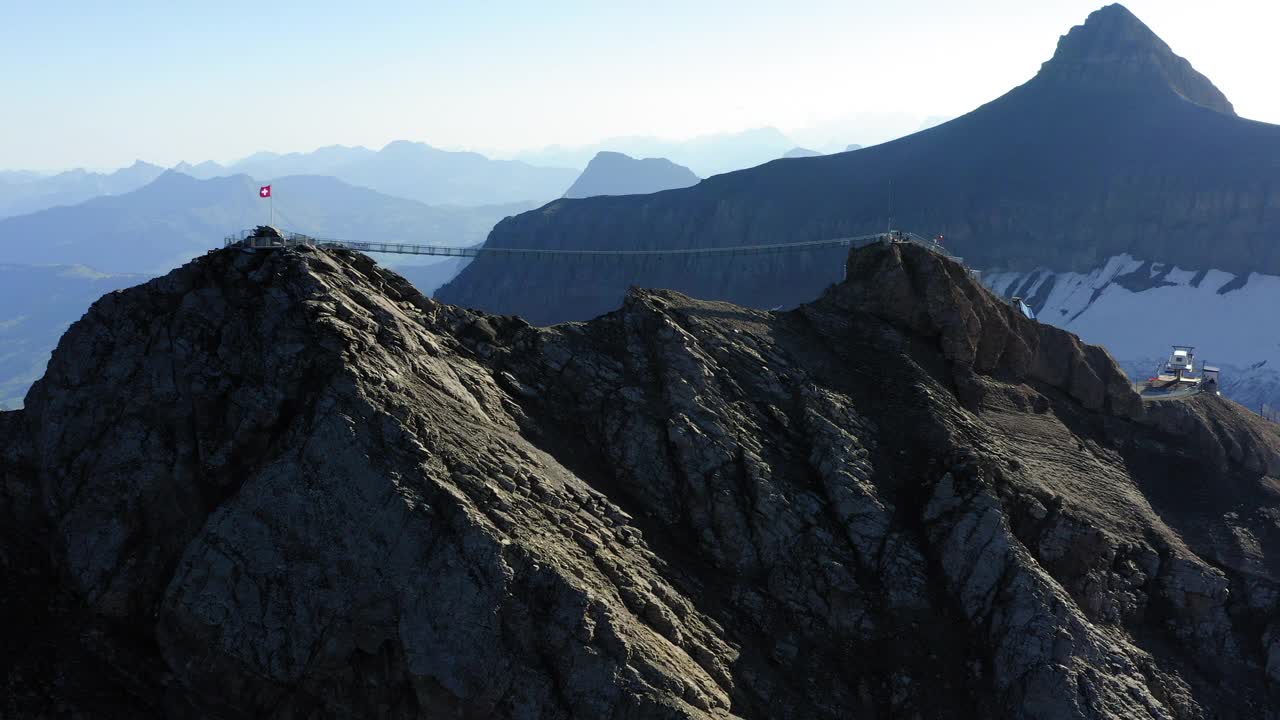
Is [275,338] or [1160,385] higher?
[275,338]

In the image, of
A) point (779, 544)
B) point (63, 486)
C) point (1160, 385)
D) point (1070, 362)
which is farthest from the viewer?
point (1160, 385)

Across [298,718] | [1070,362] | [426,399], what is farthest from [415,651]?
[1070,362]

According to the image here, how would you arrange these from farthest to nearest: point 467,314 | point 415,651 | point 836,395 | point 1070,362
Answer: point 1070,362, point 836,395, point 467,314, point 415,651

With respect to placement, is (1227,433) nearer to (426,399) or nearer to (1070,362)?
(1070,362)

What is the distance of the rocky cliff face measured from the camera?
3006 cm

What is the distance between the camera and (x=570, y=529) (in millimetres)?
33750

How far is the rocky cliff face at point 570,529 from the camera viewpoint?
3006cm

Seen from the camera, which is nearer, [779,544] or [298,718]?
[298,718]

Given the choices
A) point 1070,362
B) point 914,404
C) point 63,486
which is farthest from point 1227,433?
point 63,486

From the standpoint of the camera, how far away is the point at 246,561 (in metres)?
30.5

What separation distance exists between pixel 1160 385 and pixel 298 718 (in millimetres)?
61881

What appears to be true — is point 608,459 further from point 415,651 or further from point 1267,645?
point 1267,645

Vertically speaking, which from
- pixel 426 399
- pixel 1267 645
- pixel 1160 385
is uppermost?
pixel 426 399

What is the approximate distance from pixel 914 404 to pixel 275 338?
84.2 feet
